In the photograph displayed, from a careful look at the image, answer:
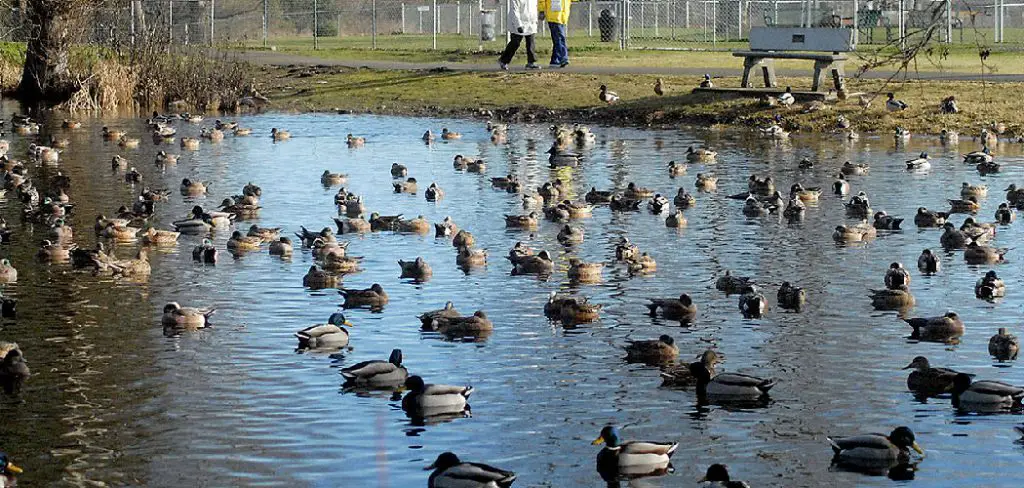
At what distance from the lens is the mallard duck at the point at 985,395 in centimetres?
1758

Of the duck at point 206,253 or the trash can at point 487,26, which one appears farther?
the trash can at point 487,26

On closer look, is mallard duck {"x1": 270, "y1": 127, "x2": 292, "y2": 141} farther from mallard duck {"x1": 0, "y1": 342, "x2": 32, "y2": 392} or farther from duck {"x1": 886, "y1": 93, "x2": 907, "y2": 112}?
mallard duck {"x1": 0, "y1": 342, "x2": 32, "y2": 392}

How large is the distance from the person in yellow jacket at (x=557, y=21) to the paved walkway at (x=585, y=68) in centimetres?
51

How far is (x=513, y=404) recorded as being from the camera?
18.0 metres

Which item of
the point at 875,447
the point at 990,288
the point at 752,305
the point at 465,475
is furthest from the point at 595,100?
the point at 465,475

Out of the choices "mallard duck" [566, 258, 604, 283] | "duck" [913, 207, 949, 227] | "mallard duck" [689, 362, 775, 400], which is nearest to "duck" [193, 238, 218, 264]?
"mallard duck" [566, 258, 604, 283]

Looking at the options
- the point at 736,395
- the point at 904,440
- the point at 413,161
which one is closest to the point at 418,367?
the point at 736,395

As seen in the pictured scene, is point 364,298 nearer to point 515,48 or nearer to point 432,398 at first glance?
point 432,398

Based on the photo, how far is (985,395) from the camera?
57.7 ft

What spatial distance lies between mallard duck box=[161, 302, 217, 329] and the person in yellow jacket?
35.7m

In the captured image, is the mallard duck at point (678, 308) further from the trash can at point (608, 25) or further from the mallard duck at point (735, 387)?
the trash can at point (608, 25)

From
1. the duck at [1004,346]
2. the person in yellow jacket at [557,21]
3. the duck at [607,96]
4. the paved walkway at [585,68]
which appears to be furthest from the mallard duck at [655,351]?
the person in yellow jacket at [557,21]

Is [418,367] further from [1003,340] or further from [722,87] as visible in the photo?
[722,87]

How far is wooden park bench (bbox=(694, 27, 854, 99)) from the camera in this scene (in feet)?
157
